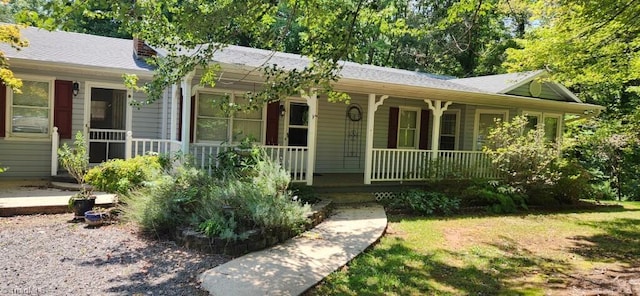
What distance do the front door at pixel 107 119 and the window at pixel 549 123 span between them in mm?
11604

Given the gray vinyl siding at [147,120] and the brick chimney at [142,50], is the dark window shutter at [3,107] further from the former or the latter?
the brick chimney at [142,50]

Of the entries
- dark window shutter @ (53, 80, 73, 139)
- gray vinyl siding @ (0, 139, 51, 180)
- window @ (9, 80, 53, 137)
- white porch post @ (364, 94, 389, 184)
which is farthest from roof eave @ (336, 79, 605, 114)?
gray vinyl siding @ (0, 139, 51, 180)

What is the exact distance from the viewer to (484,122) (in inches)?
493

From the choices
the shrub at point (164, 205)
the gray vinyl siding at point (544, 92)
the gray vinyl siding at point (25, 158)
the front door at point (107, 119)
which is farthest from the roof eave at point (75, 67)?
the gray vinyl siding at point (544, 92)

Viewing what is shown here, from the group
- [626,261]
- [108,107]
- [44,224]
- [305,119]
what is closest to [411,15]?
[305,119]

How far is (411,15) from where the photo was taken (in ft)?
69.1

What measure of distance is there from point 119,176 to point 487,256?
6.03 m

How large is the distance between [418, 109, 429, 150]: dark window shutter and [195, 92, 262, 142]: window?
16.7 ft

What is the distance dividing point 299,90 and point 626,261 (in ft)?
17.0

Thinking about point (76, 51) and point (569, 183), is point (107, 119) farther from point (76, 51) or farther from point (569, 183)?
point (569, 183)

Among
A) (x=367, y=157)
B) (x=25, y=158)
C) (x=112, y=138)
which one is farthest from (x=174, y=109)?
(x=367, y=157)

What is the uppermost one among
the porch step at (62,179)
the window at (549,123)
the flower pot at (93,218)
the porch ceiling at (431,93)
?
the porch ceiling at (431,93)

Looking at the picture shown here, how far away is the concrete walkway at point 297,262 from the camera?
4.06 m

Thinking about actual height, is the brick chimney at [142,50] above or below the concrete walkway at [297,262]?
above
